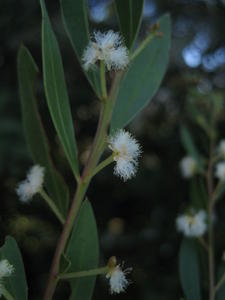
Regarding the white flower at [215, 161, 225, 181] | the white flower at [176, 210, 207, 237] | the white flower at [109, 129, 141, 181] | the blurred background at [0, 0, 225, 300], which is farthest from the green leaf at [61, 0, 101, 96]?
the blurred background at [0, 0, 225, 300]

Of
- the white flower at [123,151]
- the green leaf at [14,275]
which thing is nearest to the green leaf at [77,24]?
the white flower at [123,151]

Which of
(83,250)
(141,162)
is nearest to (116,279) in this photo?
(83,250)

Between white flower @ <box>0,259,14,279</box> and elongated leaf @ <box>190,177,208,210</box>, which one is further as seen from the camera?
elongated leaf @ <box>190,177,208,210</box>

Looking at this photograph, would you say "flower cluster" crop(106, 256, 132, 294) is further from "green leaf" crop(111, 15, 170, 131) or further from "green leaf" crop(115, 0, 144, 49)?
"green leaf" crop(115, 0, 144, 49)

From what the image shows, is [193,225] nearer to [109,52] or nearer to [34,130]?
[34,130]

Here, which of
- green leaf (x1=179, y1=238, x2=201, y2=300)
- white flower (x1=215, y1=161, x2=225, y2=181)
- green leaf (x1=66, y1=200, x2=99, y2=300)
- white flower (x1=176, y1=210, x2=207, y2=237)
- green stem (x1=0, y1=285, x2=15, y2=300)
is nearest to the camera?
green stem (x1=0, y1=285, x2=15, y2=300)

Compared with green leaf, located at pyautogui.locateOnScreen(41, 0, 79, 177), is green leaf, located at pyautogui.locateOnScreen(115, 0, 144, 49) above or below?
above

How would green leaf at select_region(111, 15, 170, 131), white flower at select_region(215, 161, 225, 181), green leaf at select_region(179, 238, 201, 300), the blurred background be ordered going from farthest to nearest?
the blurred background, white flower at select_region(215, 161, 225, 181), green leaf at select_region(179, 238, 201, 300), green leaf at select_region(111, 15, 170, 131)
